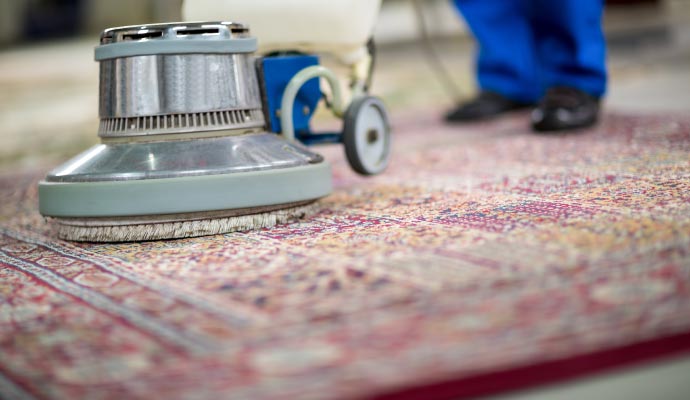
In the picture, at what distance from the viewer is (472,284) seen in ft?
2.36

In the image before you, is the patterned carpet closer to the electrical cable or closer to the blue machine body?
the blue machine body

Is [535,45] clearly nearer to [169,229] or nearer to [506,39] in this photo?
[506,39]

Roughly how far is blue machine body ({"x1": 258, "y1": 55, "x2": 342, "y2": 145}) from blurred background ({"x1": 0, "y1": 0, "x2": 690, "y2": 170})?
13 cm

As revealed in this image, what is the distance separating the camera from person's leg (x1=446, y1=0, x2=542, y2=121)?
7.54ft

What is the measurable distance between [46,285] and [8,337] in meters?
0.17

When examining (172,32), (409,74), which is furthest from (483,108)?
(409,74)

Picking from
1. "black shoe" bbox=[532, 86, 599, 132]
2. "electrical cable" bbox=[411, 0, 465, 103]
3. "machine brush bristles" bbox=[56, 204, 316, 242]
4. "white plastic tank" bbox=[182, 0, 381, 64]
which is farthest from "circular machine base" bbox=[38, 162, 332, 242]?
"electrical cable" bbox=[411, 0, 465, 103]

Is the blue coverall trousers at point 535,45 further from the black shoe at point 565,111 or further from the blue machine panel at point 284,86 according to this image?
the blue machine panel at point 284,86

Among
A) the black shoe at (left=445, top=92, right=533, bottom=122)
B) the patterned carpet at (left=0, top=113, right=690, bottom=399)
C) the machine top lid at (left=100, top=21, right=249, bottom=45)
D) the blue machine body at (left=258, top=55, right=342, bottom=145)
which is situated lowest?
the patterned carpet at (left=0, top=113, right=690, bottom=399)

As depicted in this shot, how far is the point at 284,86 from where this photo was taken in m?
1.25

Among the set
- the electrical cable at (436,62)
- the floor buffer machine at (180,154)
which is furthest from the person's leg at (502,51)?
the floor buffer machine at (180,154)

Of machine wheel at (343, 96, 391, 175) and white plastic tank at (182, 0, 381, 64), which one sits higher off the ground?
white plastic tank at (182, 0, 381, 64)

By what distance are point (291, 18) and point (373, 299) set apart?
0.69 meters

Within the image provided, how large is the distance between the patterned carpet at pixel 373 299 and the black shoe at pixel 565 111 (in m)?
0.66
